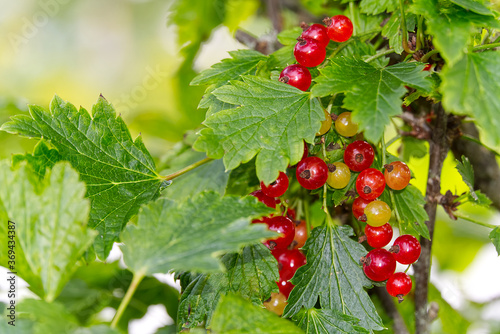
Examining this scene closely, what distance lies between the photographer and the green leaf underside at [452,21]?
47cm

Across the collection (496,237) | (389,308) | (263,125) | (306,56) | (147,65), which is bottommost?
(389,308)

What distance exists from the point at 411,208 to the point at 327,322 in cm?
23

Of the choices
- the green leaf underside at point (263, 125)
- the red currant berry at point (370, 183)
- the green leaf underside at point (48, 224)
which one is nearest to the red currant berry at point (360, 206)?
the red currant berry at point (370, 183)

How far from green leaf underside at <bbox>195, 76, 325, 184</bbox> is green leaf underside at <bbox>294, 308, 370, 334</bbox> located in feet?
0.61

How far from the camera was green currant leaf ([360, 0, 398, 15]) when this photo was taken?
0.70 meters

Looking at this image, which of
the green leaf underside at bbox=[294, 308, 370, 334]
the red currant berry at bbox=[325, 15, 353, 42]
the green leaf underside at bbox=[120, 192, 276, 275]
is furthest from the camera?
the red currant berry at bbox=[325, 15, 353, 42]

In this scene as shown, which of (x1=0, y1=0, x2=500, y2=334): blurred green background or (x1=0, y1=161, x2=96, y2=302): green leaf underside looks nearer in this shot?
(x1=0, y1=161, x2=96, y2=302): green leaf underside

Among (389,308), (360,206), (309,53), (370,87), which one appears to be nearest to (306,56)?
(309,53)

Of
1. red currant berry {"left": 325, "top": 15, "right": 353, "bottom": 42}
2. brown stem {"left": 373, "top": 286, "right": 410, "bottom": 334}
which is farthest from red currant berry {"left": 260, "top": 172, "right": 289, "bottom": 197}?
brown stem {"left": 373, "top": 286, "right": 410, "bottom": 334}

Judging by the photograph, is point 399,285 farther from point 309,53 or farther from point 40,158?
point 40,158

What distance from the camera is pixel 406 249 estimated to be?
0.61 metres

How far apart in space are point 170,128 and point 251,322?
1.07m

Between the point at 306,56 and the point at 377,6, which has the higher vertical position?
the point at 377,6

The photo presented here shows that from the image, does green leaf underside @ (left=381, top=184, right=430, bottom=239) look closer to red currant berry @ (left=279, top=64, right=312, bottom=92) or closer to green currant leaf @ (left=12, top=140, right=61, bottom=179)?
red currant berry @ (left=279, top=64, right=312, bottom=92)
